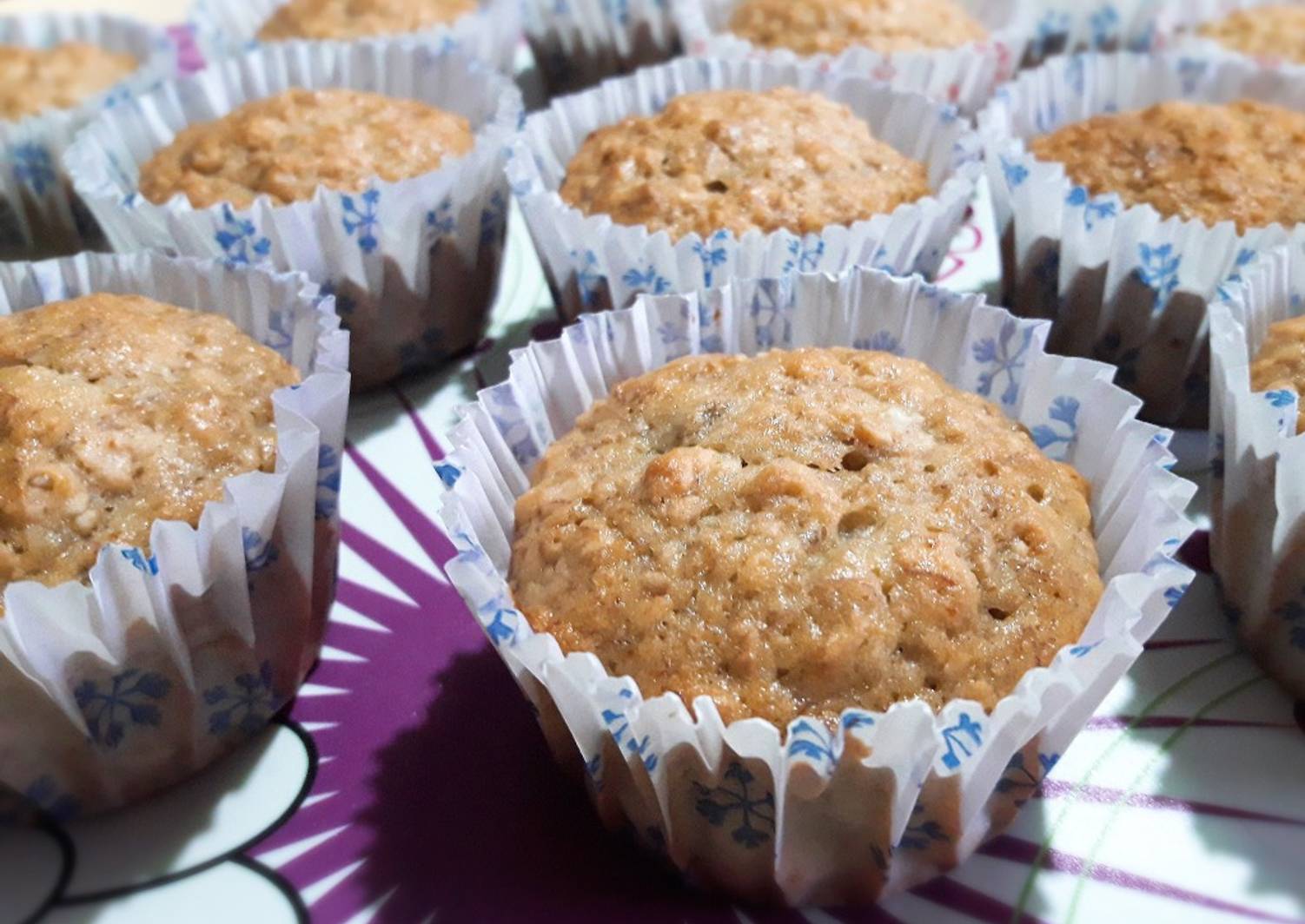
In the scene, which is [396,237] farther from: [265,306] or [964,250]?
[964,250]

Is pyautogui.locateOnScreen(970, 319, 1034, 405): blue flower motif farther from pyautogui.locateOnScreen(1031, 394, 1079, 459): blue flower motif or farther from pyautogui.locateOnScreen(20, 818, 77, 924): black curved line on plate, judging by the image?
pyautogui.locateOnScreen(20, 818, 77, 924): black curved line on plate

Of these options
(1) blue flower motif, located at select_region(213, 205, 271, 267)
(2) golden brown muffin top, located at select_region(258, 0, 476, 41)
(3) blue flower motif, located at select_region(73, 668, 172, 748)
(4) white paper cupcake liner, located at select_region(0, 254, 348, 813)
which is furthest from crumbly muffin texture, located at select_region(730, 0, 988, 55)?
A: (3) blue flower motif, located at select_region(73, 668, 172, 748)

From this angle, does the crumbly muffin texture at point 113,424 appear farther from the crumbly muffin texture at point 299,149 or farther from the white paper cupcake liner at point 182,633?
the crumbly muffin texture at point 299,149

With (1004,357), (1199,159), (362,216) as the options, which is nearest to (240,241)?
(362,216)

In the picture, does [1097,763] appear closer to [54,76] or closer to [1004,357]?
[1004,357]

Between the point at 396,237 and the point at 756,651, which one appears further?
the point at 396,237

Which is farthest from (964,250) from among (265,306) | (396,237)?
(265,306)

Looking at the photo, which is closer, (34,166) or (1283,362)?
(1283,362)
